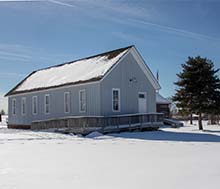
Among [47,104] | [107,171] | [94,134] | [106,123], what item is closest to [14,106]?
[47,104]

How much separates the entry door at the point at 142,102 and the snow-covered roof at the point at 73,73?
139 inches

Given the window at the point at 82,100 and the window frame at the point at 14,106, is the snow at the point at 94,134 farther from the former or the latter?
the window frame at the point at 14,106

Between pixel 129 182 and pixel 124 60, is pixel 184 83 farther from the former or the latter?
pixel 129 182

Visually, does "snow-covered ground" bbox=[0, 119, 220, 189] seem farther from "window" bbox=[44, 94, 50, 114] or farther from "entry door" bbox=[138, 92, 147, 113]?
"window" bbox=[44, 94, 50, 114]

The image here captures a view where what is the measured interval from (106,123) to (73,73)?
257 inches

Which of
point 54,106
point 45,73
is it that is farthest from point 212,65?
point 45,73

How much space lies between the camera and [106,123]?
2294cm

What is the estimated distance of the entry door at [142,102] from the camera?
88.0ft

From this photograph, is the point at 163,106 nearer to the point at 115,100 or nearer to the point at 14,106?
the point at 14,106

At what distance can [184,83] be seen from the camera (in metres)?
28.6

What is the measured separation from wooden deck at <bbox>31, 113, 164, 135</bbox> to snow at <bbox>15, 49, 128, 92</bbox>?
9.79ft

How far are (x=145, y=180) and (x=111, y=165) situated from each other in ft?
7.23

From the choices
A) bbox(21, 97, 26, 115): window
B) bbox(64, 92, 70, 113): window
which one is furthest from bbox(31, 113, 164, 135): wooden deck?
bbox(21, 97, 26, 115): window

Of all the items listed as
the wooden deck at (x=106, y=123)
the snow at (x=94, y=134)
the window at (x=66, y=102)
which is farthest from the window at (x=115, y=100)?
the window at (x=66, y=102)
